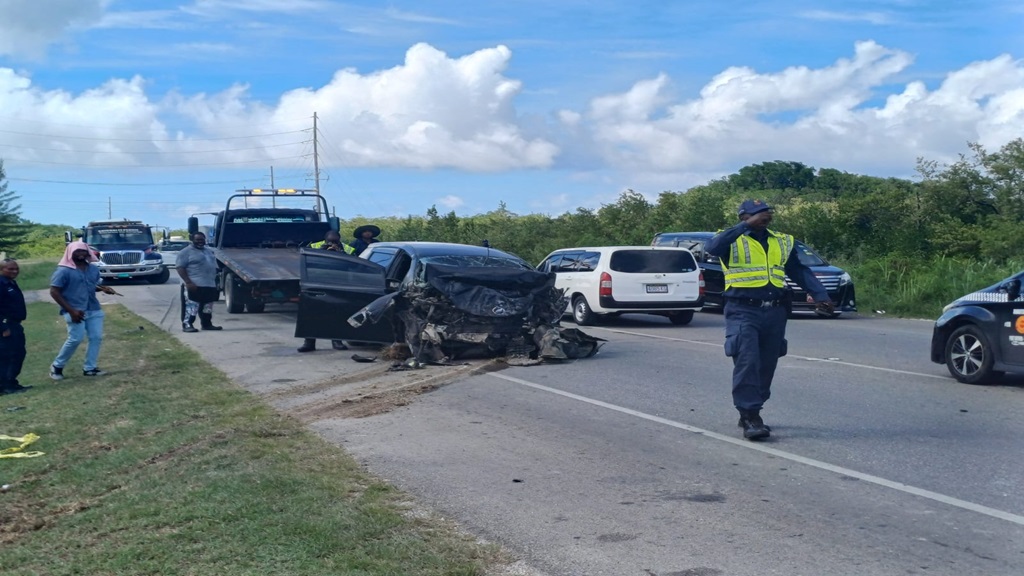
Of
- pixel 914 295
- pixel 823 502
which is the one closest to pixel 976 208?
pixel 914 295

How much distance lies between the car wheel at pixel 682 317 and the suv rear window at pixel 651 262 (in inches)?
38.2

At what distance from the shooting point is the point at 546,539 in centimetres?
581

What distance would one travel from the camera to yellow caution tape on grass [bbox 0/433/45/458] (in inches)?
323

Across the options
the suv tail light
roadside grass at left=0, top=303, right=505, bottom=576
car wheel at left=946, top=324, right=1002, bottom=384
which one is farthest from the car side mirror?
the suv tail light

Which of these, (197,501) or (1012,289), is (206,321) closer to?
(197,501)

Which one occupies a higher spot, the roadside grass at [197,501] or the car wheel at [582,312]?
the car wheel at [582,312]

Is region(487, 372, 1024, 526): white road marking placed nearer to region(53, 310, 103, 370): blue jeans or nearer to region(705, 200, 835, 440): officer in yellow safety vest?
region(705, 200, 835, 440): officer in yellow safety vest

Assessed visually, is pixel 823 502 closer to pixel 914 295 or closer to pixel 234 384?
pixel 234 384

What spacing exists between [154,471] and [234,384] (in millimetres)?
4622

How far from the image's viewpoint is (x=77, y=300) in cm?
1244

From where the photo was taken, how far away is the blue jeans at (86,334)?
12.5m

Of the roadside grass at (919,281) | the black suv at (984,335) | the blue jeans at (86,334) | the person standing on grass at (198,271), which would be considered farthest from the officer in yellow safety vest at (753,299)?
the roadside grass at (919,281)

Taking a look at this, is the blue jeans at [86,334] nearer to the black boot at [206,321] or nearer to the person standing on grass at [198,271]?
the person standing on grass at [198,271]

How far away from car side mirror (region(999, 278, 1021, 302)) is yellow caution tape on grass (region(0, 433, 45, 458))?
9.61m
